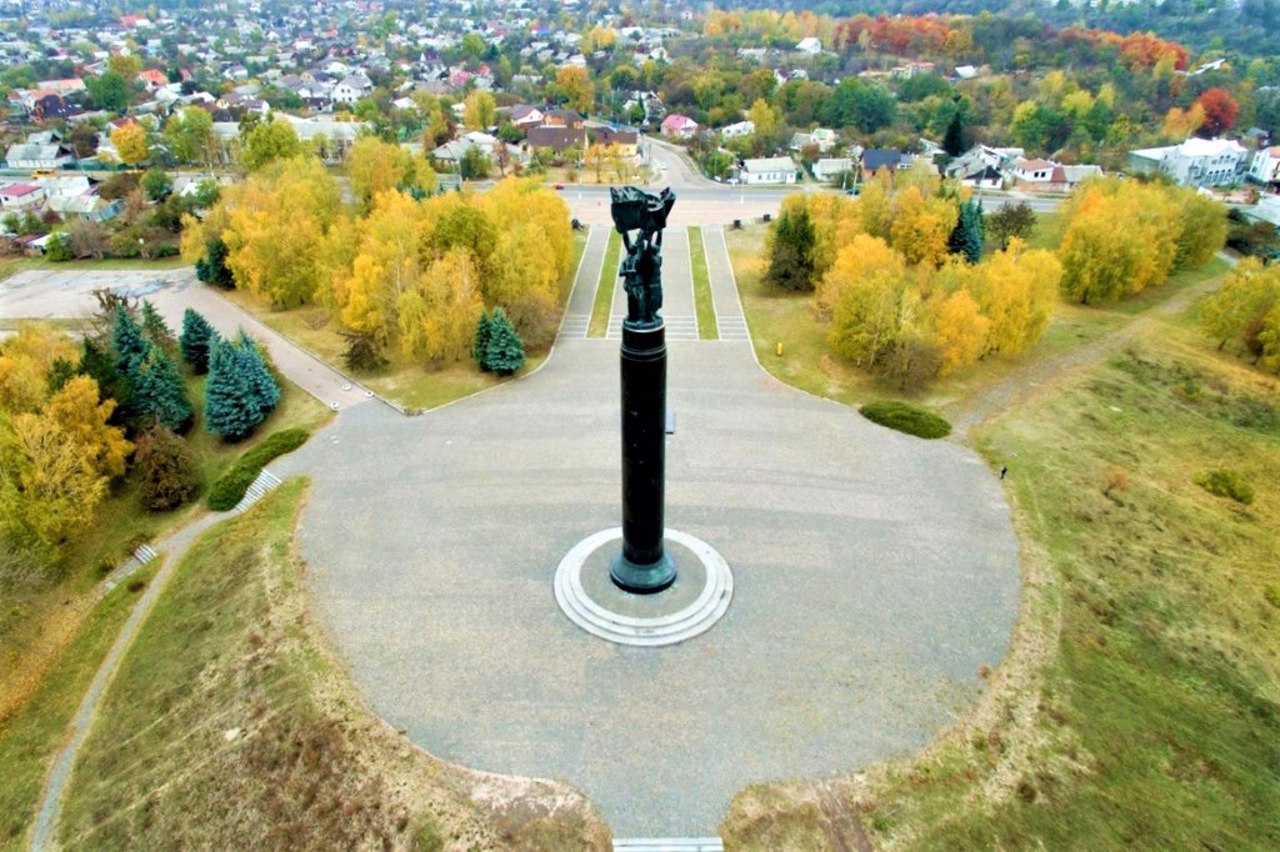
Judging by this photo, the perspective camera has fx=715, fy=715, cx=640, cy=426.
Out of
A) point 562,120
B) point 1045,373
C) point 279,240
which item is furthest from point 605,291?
point 562,120

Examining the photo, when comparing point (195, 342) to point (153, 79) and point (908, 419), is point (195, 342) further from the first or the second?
point (153, 79)

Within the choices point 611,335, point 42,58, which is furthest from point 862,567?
point 42,58

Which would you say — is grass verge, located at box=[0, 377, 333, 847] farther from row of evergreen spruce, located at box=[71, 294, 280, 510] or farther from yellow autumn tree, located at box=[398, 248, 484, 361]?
yellow autumn tree, located at box=[398, 248, 484, 361]

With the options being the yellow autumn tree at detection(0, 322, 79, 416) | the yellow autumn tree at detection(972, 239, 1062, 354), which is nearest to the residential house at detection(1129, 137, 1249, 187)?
the yellow autumn tree at detection(972, 239, 1062, 354)

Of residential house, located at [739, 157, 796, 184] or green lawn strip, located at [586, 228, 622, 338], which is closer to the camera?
green lawn strip, located at [586, 228, 622, 338]

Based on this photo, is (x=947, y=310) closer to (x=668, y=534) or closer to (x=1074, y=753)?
(x=668, y=534)

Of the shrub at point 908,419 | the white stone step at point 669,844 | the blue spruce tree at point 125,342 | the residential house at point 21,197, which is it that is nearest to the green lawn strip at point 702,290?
the shrub at point 908,419
